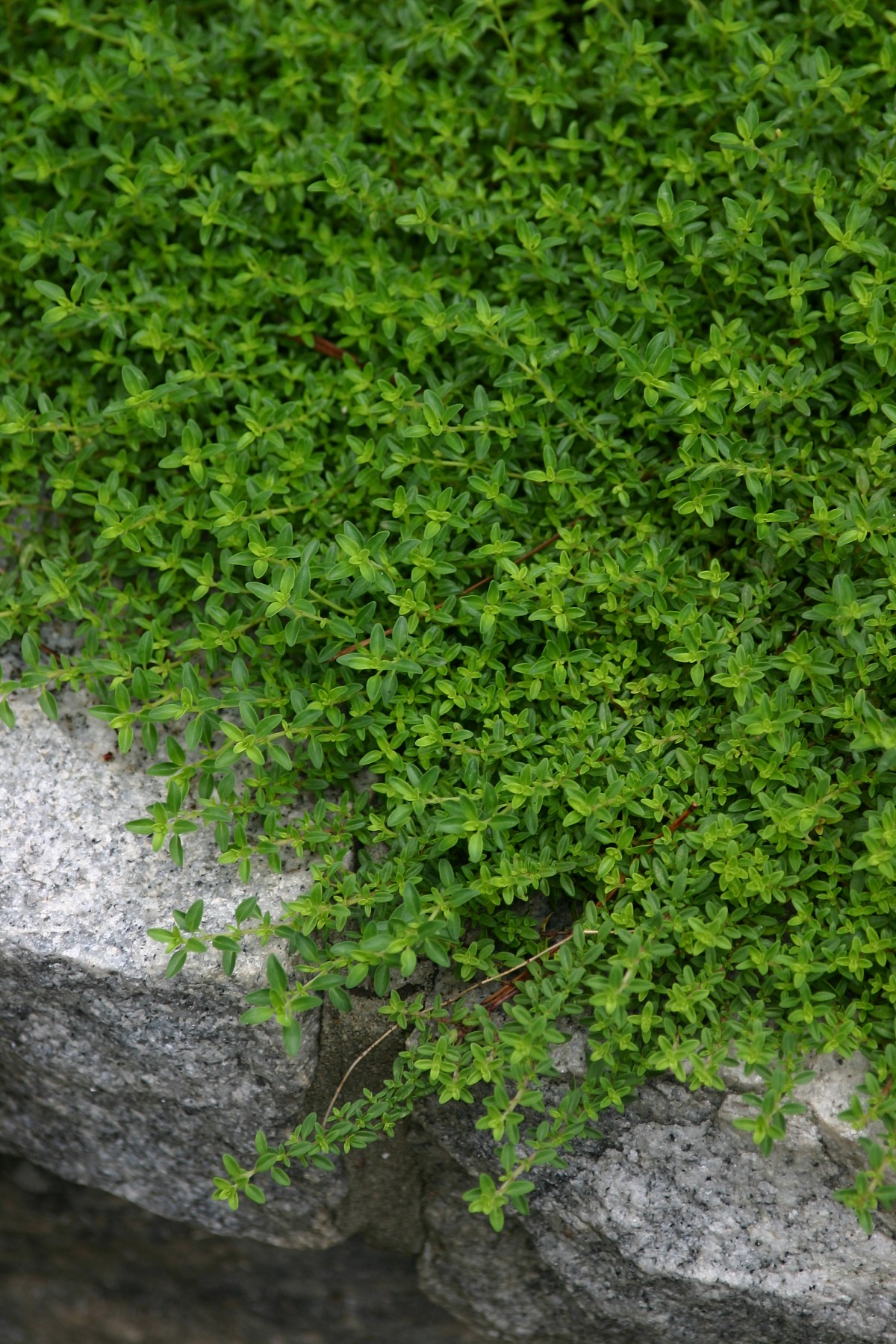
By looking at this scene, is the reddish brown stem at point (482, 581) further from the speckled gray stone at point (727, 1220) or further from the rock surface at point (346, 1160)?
the speckled gray stone at point (727, 1220)

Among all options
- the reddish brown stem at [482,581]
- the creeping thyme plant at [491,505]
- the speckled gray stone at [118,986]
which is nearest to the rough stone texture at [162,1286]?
the speckled gray stone at [118,986]

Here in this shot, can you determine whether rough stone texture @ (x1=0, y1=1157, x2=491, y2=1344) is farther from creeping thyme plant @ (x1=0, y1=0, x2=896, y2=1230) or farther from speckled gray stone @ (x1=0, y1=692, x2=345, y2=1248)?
creeping thyme plant @ (x1=0, y1=0, x2=896, y2=1230)

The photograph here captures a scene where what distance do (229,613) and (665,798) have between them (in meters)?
1.16

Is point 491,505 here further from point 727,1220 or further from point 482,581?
point 727,1220

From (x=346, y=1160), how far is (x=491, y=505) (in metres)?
1.70

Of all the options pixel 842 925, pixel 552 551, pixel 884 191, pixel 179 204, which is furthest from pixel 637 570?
pixel 179 204

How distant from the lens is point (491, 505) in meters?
2.77

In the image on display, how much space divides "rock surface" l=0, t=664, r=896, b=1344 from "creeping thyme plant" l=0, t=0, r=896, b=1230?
0.12m

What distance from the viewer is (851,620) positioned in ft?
8.44

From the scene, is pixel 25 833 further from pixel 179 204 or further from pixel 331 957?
pixel 179 204

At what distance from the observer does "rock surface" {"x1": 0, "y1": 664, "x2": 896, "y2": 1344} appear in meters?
2.56

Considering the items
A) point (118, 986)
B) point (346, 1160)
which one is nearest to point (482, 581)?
point (118, 986)

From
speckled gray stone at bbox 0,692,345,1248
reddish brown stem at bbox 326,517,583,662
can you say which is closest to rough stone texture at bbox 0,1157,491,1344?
speckled gray stone at bbox 0,692,345,1248

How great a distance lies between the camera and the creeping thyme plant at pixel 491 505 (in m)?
2.52
